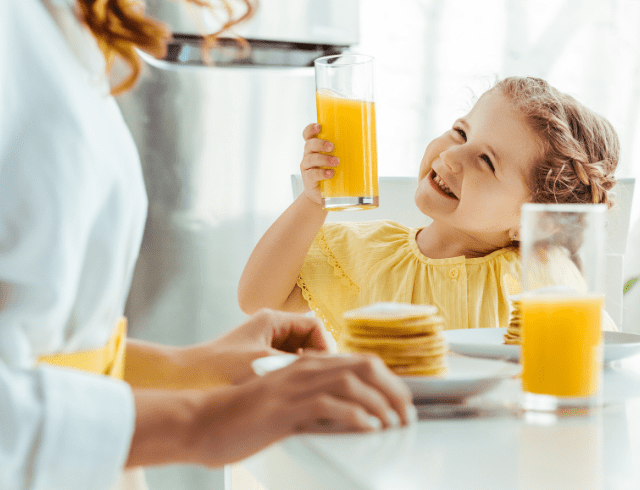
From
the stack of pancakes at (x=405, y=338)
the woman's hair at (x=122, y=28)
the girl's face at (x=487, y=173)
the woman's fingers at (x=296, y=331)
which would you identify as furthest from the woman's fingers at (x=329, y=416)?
the girl's face at (x=487, y=173)

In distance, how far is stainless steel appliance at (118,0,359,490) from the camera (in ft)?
6.12

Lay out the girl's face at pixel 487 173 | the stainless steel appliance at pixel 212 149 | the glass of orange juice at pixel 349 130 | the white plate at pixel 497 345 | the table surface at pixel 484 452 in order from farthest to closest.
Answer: the stainless steel appliance at pixel 212 149 < the girl's face at pixel 487 173 < the glass of orange juice at pixel 349 130 < the white plate at pixel 497 345 < the table surface at pixel 484 452

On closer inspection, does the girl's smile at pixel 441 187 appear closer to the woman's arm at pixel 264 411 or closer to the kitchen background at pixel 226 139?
the kitchen background at pixel 226 139

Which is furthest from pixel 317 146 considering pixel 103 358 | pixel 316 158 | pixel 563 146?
pixel 103 358

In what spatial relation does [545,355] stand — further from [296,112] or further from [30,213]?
[296,112]

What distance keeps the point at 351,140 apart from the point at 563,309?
0.63 meters

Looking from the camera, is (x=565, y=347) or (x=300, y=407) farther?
(x=565, y=347)

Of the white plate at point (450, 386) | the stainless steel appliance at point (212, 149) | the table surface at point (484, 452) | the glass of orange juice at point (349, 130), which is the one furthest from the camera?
the stainless steel appliance at point (212, 149)

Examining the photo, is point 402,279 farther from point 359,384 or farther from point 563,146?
point 359,384

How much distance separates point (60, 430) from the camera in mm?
454

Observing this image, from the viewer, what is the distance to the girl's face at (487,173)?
1.33 metres

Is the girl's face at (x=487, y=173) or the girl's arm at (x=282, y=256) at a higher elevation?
the girl's face at (x=487, y=173)

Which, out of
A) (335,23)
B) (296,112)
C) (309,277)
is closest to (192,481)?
(309,277)

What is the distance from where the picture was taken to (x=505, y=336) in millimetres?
795
